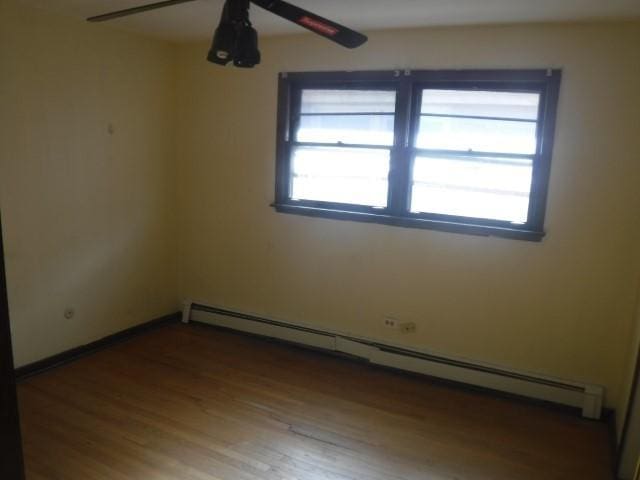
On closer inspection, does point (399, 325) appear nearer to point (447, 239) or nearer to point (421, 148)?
point (447, 239)

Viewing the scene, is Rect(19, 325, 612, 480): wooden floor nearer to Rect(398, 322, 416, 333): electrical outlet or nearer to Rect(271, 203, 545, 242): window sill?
Rect(398, 322, 416, 333): electrical outlet

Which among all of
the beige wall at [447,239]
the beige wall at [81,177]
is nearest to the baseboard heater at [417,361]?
the beige wall at [447,239]

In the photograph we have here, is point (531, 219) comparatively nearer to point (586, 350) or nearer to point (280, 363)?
point (586, 350)

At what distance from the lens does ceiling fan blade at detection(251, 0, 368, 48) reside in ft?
6.35

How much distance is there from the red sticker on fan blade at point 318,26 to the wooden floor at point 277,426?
83.0 inches

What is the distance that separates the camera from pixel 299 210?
3717 millimetres

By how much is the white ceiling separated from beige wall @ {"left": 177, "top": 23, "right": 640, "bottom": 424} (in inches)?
6.8

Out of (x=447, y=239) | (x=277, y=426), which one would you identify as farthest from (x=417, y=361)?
(x=277, y=426)

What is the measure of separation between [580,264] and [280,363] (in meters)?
2.18

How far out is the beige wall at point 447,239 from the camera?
283 centimetres

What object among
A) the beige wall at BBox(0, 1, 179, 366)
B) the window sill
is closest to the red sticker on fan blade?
the window sill

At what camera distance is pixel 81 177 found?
3398mm

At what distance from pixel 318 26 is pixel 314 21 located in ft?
0.13

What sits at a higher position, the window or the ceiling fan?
the ceiling fan
